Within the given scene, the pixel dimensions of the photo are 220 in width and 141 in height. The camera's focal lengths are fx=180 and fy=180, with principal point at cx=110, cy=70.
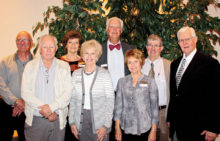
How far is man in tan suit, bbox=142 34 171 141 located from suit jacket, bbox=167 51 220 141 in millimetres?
391

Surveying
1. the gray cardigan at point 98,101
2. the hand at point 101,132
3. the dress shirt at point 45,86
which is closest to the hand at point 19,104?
the dress shirt at point 45,86

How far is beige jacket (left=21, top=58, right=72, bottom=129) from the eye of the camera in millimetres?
1897

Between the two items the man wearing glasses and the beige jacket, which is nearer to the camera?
the beige jacket

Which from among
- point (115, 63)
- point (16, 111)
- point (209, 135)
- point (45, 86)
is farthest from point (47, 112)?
point (209, 135)

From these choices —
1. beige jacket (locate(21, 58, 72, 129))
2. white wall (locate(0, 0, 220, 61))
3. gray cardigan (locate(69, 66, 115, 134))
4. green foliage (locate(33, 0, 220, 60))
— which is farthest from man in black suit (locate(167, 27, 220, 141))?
white wall (locate(0, 0, 220, 61))

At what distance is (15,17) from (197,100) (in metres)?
3.87

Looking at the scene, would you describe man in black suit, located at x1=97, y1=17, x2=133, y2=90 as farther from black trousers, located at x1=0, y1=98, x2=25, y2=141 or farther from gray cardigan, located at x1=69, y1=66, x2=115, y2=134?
black trousers, located at x1=0, y1=98, x2=25, y2=141

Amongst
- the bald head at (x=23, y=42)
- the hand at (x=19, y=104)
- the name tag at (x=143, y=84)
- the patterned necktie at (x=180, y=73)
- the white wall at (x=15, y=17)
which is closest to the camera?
the name tag at (x=143, y=84)

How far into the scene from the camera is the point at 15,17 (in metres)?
3.90

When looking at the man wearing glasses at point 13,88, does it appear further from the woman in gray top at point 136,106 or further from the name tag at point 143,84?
the name tag at point 143,84

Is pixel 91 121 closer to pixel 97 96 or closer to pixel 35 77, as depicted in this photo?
pixel 97 96

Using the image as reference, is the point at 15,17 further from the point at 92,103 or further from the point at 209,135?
the point at 209,135

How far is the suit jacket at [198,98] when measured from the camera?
6.11ft

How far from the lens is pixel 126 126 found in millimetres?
2006
